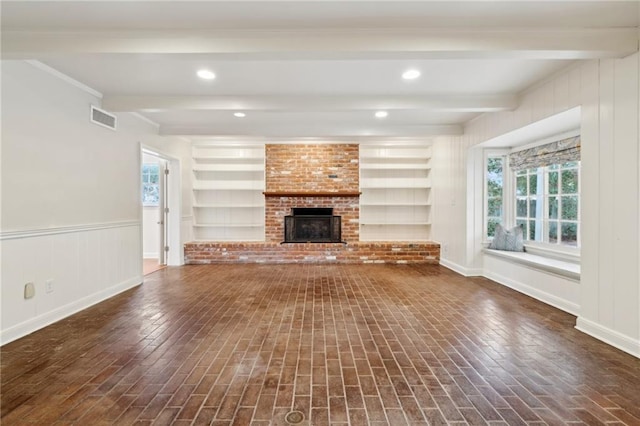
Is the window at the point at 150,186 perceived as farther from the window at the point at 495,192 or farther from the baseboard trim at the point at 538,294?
the baseboard trim at the point at 538,294

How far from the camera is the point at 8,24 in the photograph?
6.81 feet

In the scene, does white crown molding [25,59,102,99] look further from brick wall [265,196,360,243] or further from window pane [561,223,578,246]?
window pane [561,223,578,246]

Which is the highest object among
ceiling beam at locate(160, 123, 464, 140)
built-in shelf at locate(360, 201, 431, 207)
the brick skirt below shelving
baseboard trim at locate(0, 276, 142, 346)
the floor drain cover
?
ceiling beam at locate(160, 123, 464, 140)

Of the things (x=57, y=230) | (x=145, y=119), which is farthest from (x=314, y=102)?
(x=57, y=230)

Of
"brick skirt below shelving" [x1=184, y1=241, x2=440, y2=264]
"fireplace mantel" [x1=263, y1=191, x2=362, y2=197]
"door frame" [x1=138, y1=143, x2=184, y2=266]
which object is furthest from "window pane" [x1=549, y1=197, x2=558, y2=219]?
"door frame" [x1=138, y1=143, x2=184, y2=266]

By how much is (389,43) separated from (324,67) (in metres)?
0.76

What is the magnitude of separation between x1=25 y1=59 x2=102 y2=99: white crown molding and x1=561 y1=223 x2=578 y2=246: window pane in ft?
19.6

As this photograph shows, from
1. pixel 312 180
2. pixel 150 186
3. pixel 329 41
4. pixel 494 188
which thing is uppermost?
pixel 329 41

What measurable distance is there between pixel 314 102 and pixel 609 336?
11.6 feet

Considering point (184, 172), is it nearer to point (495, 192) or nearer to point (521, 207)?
point (495, 192)

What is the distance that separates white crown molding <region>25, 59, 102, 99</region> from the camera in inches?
105

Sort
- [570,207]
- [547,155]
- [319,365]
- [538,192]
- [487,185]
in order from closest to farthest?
[319,365], [570,207], [547,155], [538,192], [487,185]

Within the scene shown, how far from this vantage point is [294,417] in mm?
1553

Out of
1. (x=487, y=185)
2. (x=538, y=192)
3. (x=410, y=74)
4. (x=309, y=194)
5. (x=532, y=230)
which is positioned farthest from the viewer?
(x=309, y=194)
